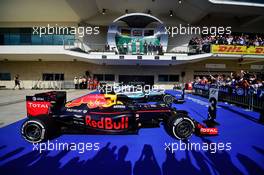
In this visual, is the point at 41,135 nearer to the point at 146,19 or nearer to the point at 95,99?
the point at 95,99

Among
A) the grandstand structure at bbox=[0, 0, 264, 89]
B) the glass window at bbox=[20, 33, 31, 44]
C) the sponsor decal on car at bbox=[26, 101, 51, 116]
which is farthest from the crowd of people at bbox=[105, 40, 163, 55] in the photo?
the sponsor decal on car at bbox=[26, 101, 51, 116]

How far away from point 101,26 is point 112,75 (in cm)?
674

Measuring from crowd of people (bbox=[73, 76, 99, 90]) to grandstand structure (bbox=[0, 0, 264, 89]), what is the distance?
130cm

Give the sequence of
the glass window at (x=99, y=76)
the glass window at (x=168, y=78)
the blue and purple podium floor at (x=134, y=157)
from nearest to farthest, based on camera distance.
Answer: the blue and purple podium floor at (x=134, y=157) → the glass window at (x=99, y=76) → the glass window at (x=168, y=78)

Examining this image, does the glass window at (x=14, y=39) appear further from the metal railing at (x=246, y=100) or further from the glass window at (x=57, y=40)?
the metal railing at (x=246, y=100)

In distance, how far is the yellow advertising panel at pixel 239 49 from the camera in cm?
1998

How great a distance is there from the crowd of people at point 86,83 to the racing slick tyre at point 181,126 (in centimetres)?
1858

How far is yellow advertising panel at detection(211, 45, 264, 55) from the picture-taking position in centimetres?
1998

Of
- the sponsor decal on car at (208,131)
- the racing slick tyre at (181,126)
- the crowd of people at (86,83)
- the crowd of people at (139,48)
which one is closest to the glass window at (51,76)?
the crowd of people at (86,83)

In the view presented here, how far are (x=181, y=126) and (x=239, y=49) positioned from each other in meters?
19.4

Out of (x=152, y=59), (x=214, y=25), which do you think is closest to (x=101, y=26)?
→ (x=152, y=59)

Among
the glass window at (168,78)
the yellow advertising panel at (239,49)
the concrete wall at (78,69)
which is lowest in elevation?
the glass window at (168,78)

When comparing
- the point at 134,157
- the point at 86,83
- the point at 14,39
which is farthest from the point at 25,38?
the point at 134,157

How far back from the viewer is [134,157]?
12.2 ft
